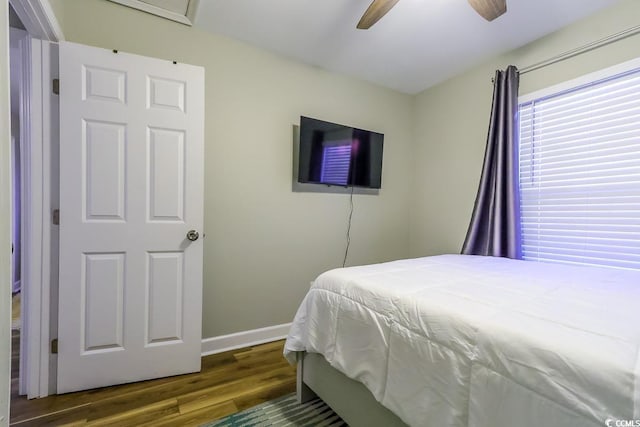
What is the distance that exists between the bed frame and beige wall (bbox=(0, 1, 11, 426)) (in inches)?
45.9

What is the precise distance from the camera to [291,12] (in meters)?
1.95

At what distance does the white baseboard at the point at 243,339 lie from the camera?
7.07 ft

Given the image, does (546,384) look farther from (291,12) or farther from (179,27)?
(179,27)

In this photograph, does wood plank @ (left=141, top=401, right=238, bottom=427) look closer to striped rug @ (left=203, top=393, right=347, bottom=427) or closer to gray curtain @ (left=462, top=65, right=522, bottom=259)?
striped rug @ (left=203, top=393, right=347, bottom=427)

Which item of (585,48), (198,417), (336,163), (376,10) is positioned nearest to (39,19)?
(376,10)

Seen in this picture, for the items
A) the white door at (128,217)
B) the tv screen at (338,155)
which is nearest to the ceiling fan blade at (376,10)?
the tv screen at (338,155)

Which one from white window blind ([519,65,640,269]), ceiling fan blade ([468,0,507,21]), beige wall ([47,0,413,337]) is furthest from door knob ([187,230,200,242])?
white window blind ([519,65,640,269])

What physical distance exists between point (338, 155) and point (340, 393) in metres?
1.95

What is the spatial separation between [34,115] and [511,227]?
3308 mm

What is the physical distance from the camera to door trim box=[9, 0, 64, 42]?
132 centimetres

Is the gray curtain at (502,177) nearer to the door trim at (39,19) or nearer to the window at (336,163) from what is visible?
the window at (336,163)

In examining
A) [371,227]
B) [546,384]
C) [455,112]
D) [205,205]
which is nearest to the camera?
[546,384]

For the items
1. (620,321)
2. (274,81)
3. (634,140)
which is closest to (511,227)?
(634,140)

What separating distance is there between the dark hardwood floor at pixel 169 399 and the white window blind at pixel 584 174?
7.40 ft
